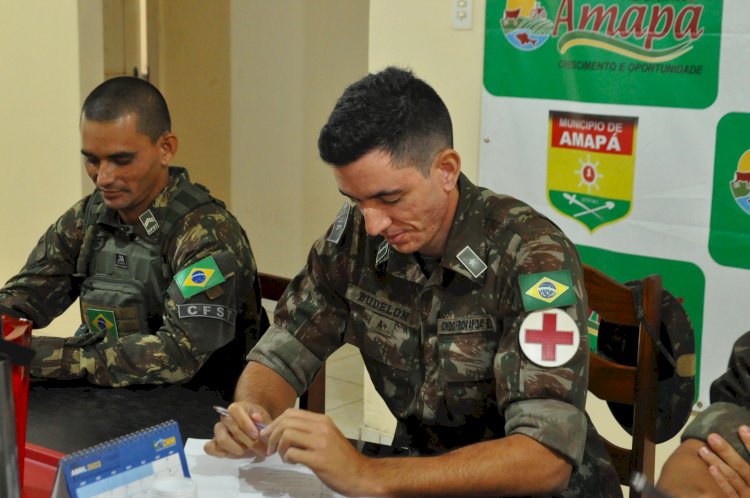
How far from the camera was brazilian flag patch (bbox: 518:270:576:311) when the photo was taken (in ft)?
5.12

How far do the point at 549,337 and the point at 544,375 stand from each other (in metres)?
0.06

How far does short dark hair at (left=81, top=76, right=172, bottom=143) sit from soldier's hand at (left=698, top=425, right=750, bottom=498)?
1.43 meters

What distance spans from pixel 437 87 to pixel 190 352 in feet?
4.35

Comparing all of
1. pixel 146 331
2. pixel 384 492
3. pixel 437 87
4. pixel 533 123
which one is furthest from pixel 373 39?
pixel 384 492

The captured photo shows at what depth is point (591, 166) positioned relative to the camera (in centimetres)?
275

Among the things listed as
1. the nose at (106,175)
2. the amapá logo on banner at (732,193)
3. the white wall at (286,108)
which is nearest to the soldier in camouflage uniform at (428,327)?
the nose at (106,175)

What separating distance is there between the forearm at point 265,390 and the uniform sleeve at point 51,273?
78 cm

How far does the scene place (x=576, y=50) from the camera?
2732mm

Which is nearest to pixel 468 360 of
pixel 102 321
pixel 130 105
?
pixel 102 321

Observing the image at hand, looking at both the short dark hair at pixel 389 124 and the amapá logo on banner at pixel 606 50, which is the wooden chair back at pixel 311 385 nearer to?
the short dark hair at pixel 389 124

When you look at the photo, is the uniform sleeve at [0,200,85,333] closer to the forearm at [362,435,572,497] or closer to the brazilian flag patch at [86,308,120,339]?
the brazilian flag patch at [86,308,120,339]

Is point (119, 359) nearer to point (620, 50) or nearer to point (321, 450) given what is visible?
point (321, 450)

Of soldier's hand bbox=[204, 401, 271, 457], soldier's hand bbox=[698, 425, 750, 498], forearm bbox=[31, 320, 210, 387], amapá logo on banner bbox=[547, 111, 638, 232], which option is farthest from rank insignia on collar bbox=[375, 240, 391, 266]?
amapá logo on banner bbox=[547, 111, 638, 232]

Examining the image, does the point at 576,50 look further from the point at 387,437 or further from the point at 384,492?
the point at 384,492
